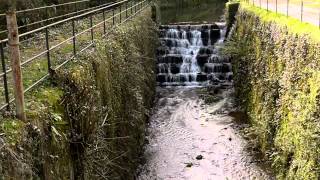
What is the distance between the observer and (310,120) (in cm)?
1052

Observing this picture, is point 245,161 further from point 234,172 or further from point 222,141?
point 222,141

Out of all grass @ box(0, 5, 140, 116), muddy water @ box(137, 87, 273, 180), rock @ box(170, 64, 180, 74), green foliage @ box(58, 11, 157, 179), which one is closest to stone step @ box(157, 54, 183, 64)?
rock @ box(170, 64, 180, 74)

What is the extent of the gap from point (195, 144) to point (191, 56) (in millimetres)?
10730

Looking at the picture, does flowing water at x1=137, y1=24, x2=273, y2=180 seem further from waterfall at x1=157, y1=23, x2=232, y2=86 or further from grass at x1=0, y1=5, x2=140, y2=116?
grass at x1=0, y1=5, x2=140, y2=116

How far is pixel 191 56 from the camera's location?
25781 millimetres

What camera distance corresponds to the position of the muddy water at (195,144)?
13516 millimetres

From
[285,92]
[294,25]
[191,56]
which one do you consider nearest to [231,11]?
[191,56]

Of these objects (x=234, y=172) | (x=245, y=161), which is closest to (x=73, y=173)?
(x=234, y=172)

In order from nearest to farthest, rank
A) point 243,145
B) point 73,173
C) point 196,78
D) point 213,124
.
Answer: point 73,173 < point 243,145 < point 213,124 < point 196,78

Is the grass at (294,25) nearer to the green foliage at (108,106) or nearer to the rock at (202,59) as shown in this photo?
the green foliage at (108,106)

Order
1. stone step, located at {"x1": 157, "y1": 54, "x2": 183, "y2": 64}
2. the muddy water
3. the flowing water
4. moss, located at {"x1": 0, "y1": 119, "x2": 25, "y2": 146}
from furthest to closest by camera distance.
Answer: stone step, located at {"x1": 157, "y1": 54, "x2": 183, "y2": 64}, the flowing water, the muddy water, moss, located at {"x1": 0, "y1": 119, "x2": 25, "y2": 146}

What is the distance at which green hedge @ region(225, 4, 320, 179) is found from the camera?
10.6 metres

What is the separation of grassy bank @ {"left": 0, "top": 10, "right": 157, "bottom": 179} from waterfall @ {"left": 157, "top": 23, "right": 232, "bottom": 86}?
9.64 meters

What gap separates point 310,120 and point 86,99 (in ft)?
17.9
